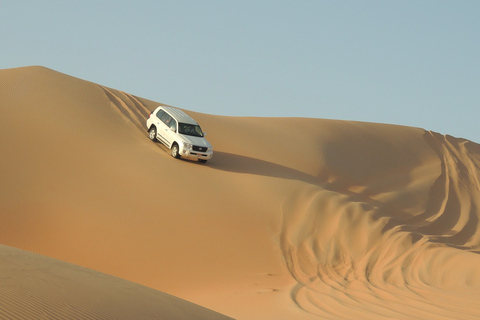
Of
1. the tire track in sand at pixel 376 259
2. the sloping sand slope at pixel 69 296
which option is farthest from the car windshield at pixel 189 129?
the sloping sand slope at pixel 69 296

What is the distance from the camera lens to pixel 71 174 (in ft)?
62.3

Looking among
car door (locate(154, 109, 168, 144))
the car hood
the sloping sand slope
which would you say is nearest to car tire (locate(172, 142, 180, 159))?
the car hood

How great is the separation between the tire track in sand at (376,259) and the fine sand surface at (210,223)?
0.21 feet

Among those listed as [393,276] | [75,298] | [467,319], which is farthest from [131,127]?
[75,298]

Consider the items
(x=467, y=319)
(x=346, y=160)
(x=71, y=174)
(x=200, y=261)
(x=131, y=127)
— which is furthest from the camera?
(x=346, y=160)

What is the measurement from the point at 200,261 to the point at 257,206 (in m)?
4.30

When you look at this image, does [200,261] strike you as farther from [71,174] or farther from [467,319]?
[467,319]

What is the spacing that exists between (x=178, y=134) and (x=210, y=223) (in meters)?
5.26

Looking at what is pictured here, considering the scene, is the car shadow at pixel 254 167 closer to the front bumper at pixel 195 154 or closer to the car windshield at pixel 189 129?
the front bumper at pixel 195 154

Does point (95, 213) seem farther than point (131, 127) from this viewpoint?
No

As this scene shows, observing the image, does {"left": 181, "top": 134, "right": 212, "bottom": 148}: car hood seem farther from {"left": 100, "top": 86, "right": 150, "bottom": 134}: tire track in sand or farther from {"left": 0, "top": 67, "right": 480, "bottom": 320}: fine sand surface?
{"left": 100, "top": 86, "right": 150, "bottom": 134}: tire track in sand

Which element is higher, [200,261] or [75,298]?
[200,261]

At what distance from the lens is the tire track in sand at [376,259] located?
1327 centimetres

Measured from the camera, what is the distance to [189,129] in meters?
22.8
